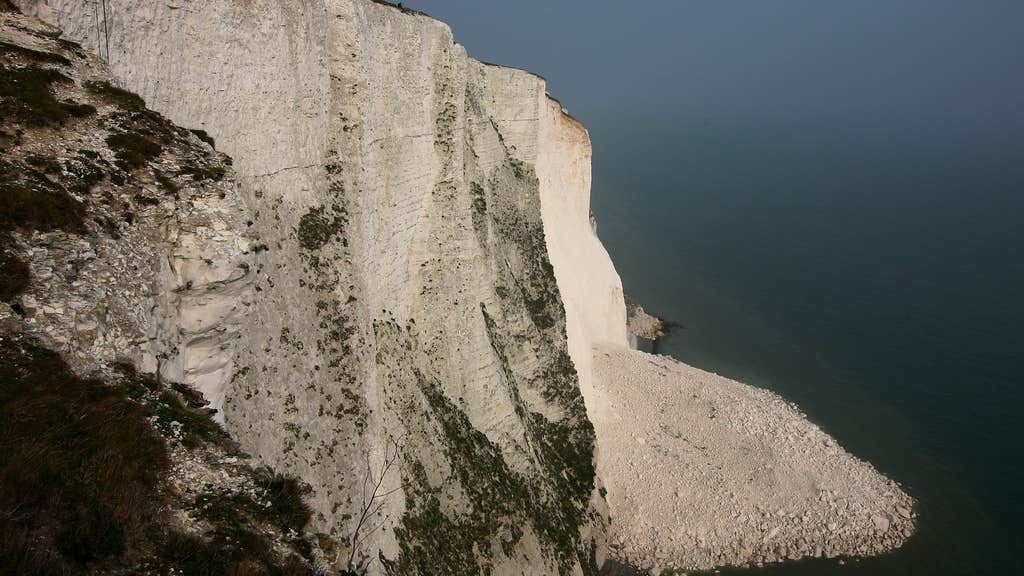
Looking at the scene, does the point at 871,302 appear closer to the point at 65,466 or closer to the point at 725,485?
the point at 725,485

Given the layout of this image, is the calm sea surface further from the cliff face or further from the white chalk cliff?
the cliff face

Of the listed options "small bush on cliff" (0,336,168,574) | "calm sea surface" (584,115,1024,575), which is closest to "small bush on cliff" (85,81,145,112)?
"small bush on cliff" (0,336,168,574)

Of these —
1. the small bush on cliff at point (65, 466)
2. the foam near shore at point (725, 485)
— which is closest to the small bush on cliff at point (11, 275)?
the small bush on cliff at point (65, 466)

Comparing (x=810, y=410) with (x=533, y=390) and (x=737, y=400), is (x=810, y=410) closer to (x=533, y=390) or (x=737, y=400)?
(x=737, y=400)

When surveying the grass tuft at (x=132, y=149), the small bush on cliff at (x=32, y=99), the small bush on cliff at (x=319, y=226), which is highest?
the small bush on cliff at (x=32, y=99)

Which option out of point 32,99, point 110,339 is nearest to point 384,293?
point 32,99

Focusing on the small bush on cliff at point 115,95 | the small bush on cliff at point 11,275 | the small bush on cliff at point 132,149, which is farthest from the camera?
the small bush on cliff at point 115,95

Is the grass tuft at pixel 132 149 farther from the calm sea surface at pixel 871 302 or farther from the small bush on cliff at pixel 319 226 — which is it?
the calm sea surface at pixel 871 302
